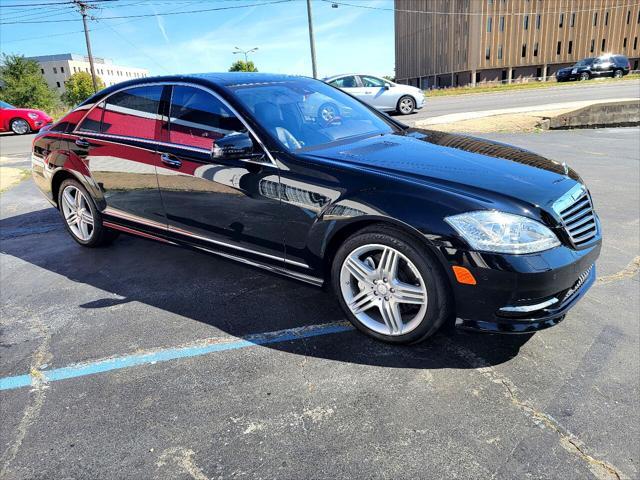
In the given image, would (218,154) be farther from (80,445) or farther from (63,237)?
(63,237)

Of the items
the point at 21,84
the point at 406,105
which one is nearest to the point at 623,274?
the point at 406,105

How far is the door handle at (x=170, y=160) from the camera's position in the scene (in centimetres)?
366

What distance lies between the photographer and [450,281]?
8.54ft

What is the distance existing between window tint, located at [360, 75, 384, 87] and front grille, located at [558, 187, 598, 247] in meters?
14.6

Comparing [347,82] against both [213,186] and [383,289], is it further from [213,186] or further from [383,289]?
[383,289]

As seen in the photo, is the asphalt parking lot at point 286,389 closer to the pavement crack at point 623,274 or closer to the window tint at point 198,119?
the pavement crack at point 623,274

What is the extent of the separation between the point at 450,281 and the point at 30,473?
7.25 ft

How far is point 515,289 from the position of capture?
97.3 inches

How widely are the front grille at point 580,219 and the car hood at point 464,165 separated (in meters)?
Result: 0.10

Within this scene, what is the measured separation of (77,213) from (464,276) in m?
4.08

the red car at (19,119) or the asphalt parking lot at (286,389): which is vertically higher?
the red car at (19,119)

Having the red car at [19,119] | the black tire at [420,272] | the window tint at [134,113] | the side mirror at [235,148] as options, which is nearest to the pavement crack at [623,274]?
the black tire at [420,272]

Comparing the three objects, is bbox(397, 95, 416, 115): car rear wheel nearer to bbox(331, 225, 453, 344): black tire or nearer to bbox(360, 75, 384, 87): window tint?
bbox(360, 75, 384, 87): window tint

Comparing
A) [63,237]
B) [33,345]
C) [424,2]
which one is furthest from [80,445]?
[424,2]
